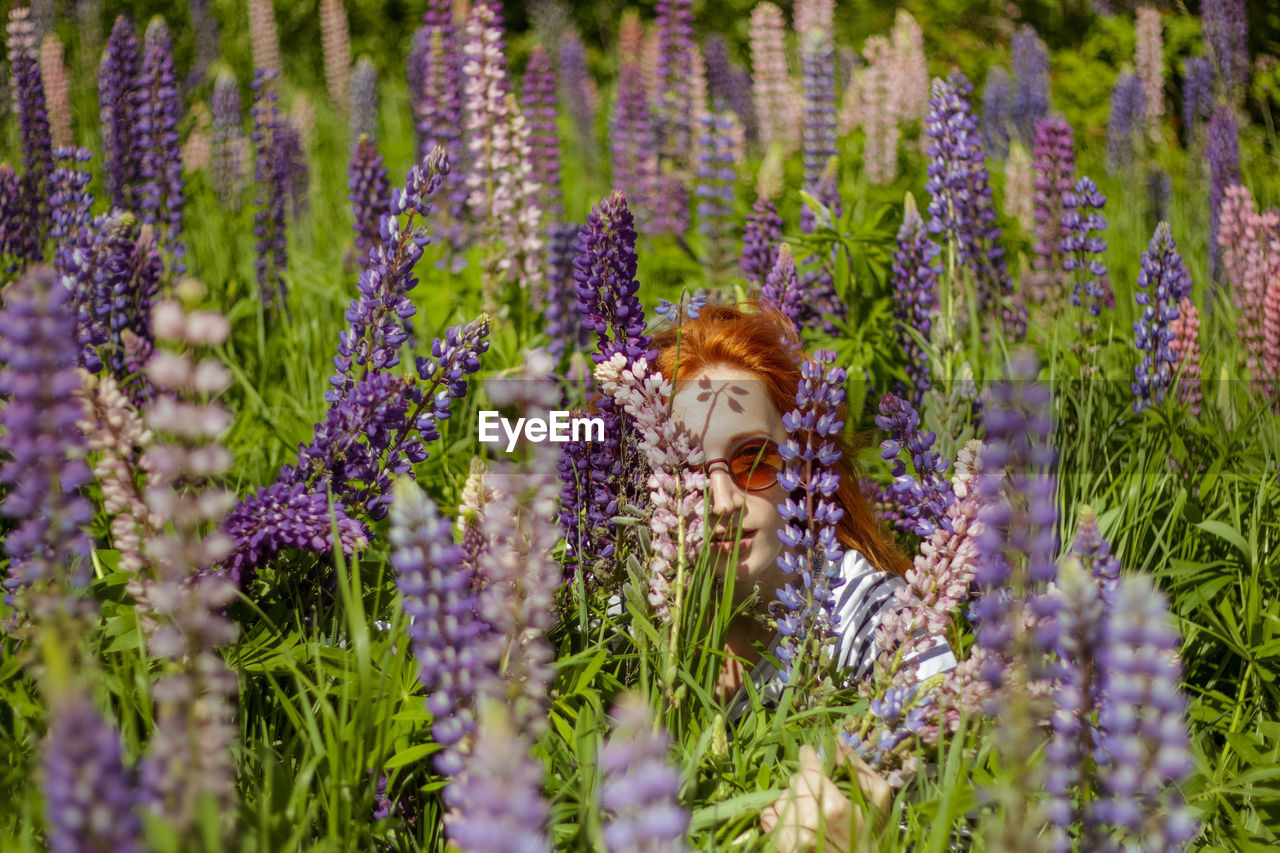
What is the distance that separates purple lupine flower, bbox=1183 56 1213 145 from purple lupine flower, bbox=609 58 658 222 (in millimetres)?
3543

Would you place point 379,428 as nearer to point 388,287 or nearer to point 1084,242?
point 388,287

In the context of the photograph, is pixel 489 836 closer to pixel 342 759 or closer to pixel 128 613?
pixel 342 759

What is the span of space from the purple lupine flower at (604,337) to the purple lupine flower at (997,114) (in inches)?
242

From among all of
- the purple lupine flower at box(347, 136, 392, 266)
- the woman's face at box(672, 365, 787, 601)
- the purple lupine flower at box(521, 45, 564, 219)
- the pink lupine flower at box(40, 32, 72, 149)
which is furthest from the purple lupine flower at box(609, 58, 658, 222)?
the woman's face at box(672, 365, 787, 601)

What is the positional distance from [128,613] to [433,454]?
1438mm

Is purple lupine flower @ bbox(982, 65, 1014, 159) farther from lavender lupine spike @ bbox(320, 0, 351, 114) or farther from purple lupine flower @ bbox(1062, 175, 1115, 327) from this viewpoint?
lavender lupine spike @ bbox(320, 0, 351, 114)

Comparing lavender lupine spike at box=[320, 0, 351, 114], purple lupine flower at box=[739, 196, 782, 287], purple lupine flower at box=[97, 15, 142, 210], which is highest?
lavender lupine spike at box=[320, 0, 351, 114]

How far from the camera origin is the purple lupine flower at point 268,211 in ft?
14.3

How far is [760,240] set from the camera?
12.7 ft

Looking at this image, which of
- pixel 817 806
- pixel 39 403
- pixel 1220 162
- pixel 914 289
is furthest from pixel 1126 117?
pixel 39 403

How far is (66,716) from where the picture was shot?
1.01 metres

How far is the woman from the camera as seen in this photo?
2471 millimetres

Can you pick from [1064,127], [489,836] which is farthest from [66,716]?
[1064,127]

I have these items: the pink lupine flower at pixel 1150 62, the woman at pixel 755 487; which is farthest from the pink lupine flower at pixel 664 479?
the pink lupine flower at pixel 1150 62
